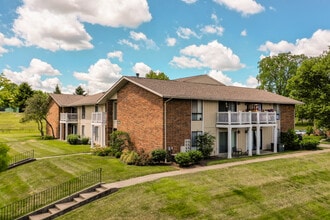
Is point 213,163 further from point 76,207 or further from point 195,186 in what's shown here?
point 76,207

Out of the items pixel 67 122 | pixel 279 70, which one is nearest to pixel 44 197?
pixel 67 122

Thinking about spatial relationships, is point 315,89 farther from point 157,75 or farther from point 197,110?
point 157,75

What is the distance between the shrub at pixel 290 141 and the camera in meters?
27.2

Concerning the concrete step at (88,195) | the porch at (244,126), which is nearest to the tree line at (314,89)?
the porch at (244,126)

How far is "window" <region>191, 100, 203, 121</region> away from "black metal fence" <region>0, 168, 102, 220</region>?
866cm

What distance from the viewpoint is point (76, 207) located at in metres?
13.3

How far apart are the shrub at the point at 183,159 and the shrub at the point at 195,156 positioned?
374 mm

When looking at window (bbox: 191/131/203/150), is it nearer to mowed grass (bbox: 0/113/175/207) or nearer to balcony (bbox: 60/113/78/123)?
mowed grass (bbox: 0/113/175/207)

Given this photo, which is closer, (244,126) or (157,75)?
(244,126)

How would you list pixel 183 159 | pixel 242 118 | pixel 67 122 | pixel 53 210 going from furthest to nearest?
1. pixel 67 122
2. pixel 242 118
3. pixel 183 159
4. pixel 53 210

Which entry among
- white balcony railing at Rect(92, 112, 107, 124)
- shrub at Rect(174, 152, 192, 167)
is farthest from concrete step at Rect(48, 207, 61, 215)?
white balcony railing at Rect(92, 112, 107, 124)

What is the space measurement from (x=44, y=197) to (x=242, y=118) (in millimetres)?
15540

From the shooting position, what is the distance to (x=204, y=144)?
21.1 m

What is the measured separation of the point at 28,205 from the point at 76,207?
312 centimetres
